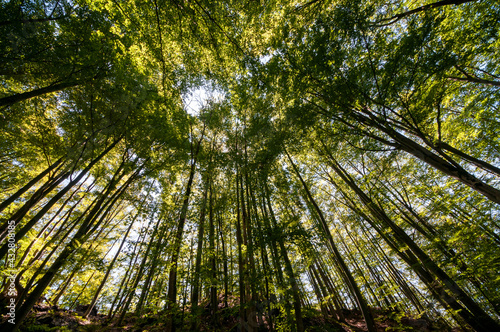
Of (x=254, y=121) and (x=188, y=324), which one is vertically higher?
(x=254, y=121)

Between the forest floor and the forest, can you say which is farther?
the forest floor

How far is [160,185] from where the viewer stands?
5.54 m

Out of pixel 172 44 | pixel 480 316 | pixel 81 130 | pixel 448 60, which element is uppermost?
pixel 172 44

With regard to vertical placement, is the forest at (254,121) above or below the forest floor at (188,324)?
above

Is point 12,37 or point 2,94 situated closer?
point 12,37

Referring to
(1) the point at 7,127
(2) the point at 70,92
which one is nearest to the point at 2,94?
(1) the point at 7,127

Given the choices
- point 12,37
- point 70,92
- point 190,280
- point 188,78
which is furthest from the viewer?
point 188,78

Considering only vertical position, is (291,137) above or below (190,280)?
above

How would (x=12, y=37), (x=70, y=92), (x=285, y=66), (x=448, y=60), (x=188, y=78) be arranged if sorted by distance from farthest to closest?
(x=188, y=78), (x=70, y=92), (x=285, y=66), (x=12, y=37), (x=448, y=60)

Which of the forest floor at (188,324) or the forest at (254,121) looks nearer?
the forest at (254,121)

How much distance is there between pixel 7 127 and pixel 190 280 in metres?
7.18

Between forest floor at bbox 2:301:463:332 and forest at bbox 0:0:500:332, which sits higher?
forest at bbox 0:0:500:332

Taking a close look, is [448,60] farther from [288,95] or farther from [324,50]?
[288,95]

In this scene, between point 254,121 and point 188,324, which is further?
point 254,121
